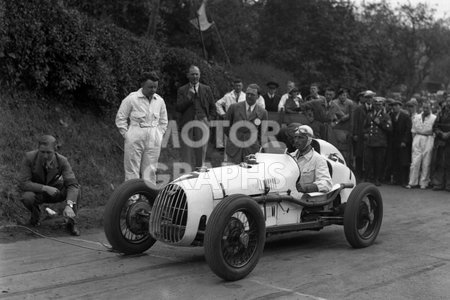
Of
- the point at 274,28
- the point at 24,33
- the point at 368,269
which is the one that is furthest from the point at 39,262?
the point at 274,28

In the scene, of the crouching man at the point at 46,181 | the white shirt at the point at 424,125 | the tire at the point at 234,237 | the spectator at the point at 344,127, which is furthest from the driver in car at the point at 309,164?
the white shirt at the point at 424,125

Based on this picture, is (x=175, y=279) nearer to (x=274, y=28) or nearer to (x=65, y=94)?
(x=65, y=94)

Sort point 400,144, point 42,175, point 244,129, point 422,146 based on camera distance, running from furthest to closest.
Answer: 1. point 400,144
2. point 422,146
3. point 244,129
4. point 42,175

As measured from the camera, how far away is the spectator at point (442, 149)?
13797mm

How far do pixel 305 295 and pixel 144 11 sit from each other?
12364 mm

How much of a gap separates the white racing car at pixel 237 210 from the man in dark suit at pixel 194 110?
120 inches

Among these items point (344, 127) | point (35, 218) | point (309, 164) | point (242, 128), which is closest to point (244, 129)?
point (242, 128)

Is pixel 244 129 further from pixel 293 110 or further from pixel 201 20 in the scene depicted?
pixel 201 20

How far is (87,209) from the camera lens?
32.2ft

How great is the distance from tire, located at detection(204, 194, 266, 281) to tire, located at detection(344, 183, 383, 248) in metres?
1.63

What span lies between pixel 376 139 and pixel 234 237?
29.1 ft

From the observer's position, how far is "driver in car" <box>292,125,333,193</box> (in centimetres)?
812

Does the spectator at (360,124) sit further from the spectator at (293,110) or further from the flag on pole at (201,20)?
the flag on pole at (201,20)

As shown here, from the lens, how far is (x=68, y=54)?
11203 mm
